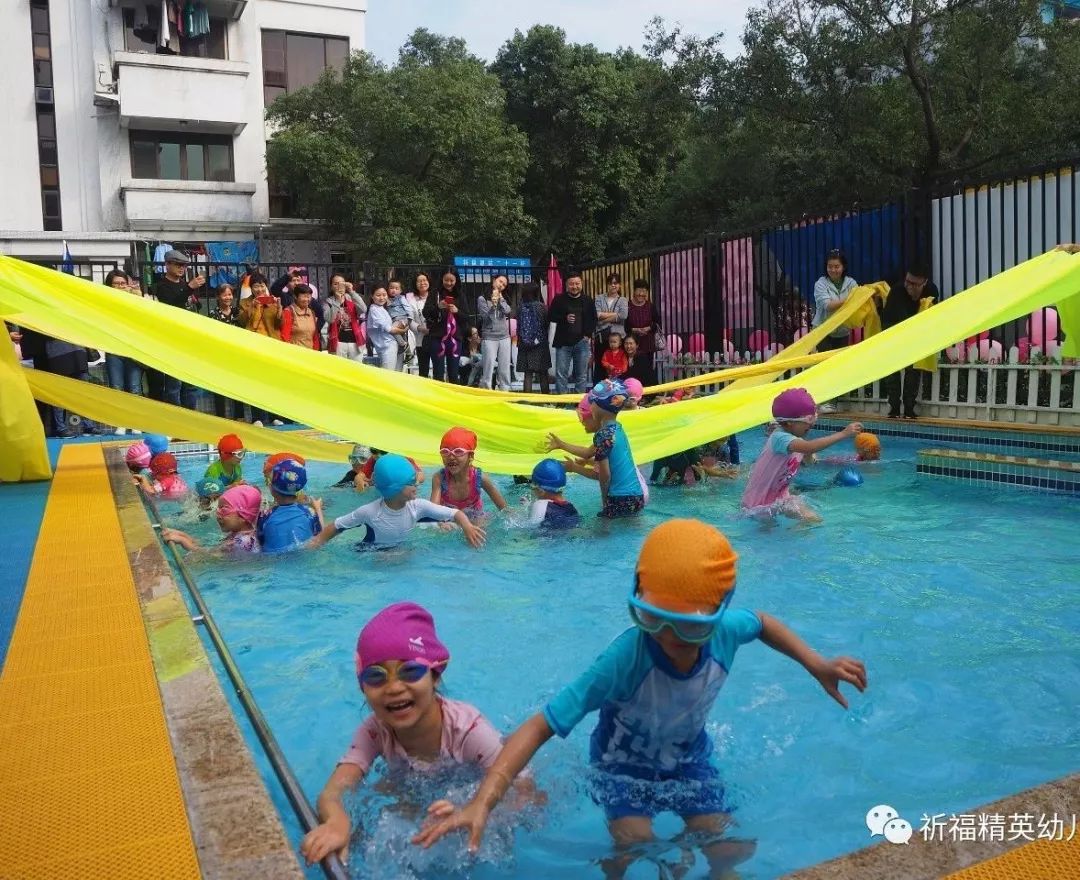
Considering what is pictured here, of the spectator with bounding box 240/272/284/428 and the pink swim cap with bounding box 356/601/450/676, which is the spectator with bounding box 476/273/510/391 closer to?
the spectator with bounding box 240/272/284/428

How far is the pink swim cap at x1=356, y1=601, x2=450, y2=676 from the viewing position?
235cm

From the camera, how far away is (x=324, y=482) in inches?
379

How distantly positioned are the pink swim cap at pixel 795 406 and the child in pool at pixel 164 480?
5.05 metres

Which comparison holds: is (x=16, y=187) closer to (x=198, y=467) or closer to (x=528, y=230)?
(x=528, y=230)

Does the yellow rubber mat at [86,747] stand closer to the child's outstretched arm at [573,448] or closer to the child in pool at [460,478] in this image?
the child in pool at [460,478]

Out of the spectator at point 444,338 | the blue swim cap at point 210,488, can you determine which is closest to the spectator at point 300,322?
the spectator at point 444,338

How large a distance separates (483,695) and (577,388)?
10514 mm

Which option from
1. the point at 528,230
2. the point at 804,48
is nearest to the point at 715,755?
the point at 804,48

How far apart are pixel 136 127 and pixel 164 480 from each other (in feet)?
76.4

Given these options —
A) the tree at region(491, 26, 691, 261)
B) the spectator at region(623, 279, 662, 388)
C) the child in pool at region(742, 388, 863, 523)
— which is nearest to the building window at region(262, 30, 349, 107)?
the tree at region(491, 26, 691, 261)

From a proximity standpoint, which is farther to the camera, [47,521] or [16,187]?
[16,187]

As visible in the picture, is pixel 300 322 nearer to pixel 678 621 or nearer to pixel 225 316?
pixel 225 316

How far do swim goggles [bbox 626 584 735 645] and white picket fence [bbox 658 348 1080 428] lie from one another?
7.77m

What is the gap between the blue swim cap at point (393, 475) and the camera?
5.57 meters
